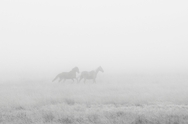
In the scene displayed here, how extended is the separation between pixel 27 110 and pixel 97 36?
94596 mm

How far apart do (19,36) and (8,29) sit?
16394mm

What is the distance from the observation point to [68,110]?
9188mm

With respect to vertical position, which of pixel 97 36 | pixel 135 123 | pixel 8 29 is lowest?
pixel 135 123

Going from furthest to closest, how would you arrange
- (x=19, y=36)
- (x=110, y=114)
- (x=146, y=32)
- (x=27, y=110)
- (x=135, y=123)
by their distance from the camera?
(x=146, y=32) < (x=19, y=36) < (x=27, y=110) < (x=110, y=114) < (x=135, y=123)

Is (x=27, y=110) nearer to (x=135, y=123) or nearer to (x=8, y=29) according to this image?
(x=135, y=123)

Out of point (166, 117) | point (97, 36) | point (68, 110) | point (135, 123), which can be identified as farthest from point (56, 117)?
point (97, 36)

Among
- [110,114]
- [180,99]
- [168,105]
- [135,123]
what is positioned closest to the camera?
[135,123]

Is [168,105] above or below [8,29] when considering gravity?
below

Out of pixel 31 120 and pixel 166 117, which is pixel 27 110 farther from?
pixel 166 117

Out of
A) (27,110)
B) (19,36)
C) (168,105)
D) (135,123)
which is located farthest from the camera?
(19,36)

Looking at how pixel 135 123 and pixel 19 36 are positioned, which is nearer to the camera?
pixel 135 123

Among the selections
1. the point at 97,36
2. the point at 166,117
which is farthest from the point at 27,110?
the point at 97,36

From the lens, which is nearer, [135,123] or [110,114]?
[135,123]

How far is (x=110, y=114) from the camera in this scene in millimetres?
8688
